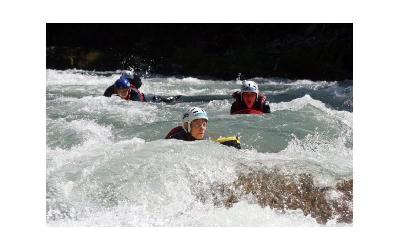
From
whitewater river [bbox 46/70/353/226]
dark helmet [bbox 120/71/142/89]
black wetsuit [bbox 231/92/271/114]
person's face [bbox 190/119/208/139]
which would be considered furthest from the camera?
dark helmet [bbox 120/71/142/89]

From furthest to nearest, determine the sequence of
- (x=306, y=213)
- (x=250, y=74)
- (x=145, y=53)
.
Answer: (x=145, y=53) < (x=250, y=74) < (x=306, y=213)

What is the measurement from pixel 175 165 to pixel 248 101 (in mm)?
3788

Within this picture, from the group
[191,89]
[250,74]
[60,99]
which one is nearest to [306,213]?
[60,99]

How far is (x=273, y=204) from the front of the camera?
511 cm

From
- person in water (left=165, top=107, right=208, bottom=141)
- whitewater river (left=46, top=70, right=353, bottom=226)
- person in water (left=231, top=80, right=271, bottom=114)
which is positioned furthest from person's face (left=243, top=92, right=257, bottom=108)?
person in water (left=165, top=107, right=208, bottom=141)

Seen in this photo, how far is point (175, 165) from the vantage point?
545 centimetres

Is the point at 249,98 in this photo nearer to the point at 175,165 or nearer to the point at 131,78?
the point at 131,78

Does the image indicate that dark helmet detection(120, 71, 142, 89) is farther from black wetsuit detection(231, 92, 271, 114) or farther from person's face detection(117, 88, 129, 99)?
black wetsuit detection(231, 92, 271, 114)

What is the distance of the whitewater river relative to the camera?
4.84 m

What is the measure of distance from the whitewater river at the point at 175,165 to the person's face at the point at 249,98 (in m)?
0.28

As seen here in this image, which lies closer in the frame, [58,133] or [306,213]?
[306,213]

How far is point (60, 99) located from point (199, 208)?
712cm

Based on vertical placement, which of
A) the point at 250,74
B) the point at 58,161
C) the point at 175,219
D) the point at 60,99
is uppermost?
the point at 250,74

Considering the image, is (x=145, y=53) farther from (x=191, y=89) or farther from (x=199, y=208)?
(x=199, y=208)
